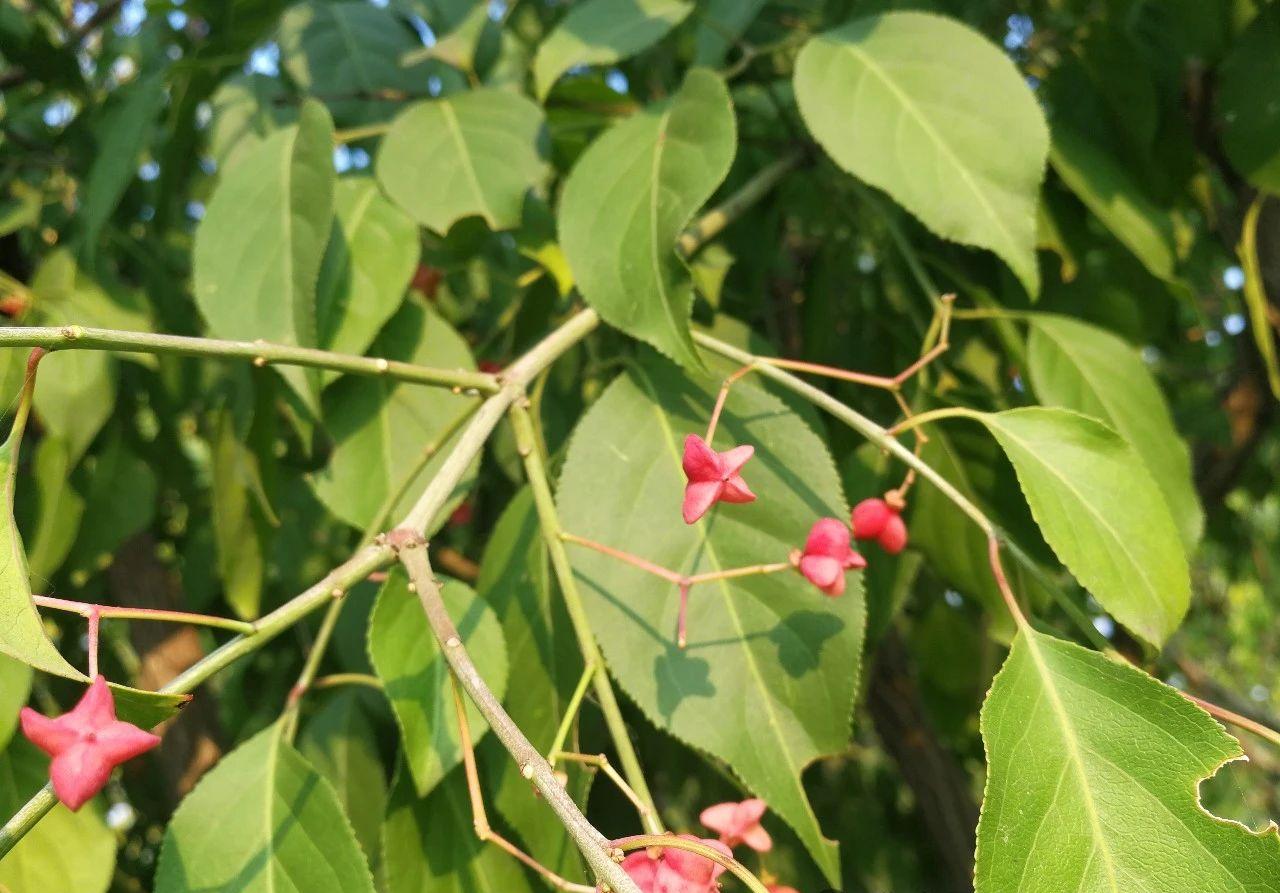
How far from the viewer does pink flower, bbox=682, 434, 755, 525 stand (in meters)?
0.54

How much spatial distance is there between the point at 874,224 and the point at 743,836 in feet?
2.27

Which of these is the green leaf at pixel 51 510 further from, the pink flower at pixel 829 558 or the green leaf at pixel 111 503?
the pink flower at pixel 829 558

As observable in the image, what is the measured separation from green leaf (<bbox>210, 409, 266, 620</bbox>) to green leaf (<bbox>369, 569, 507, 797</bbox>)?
32 centimetres

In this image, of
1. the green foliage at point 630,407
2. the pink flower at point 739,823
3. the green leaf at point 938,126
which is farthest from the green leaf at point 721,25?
the pink flower at point 739,823

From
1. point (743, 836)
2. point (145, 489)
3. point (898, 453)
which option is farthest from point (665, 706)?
point (145, 489)

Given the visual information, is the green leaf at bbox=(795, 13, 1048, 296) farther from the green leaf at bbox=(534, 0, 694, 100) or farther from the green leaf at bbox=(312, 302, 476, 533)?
the green leaf at bbox=(312, 302, 476, 533)

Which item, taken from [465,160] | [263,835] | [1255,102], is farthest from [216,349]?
[1255,102]

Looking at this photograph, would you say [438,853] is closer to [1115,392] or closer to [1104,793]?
[1104,793]

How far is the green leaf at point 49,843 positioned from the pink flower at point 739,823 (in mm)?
420

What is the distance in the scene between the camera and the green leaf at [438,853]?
0.67 metres

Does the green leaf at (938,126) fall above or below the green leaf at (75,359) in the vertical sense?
above

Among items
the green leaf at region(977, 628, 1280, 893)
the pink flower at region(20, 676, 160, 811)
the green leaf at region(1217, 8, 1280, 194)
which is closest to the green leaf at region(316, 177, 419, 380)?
the pink flower at region(20, 676, 160, 811)

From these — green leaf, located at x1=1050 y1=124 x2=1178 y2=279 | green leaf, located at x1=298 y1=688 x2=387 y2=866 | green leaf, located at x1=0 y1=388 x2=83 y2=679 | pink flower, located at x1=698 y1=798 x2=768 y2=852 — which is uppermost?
green leaf, located at x1=0 y1=388 x2=83 y2=679

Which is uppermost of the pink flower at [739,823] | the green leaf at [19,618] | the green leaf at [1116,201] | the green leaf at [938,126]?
the green leaf at [938,126]
